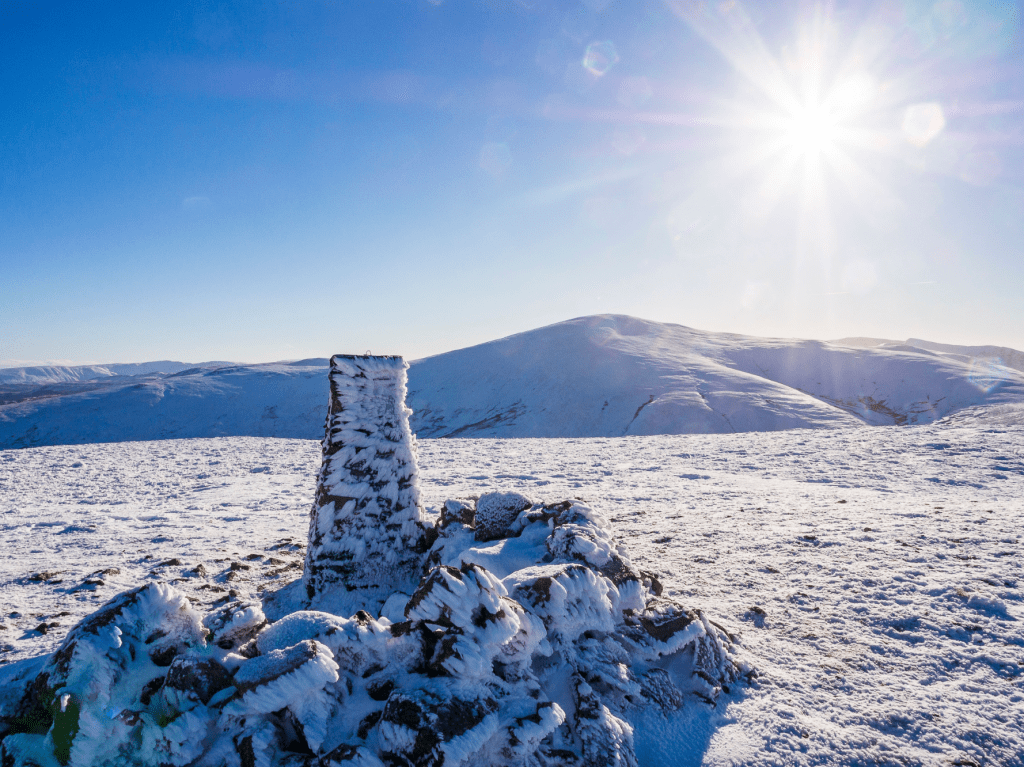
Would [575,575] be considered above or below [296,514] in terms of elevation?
above

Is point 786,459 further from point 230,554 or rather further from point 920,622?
point 230,554

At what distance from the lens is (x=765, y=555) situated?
6.52m

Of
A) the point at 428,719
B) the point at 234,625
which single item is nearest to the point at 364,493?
the point at 234,625

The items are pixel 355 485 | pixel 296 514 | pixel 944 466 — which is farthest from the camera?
pixel 944 466

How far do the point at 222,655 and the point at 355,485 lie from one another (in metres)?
2.70

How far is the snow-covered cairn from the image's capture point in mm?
2553

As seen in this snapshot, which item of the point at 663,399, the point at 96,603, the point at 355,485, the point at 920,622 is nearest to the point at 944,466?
the point at 920,622

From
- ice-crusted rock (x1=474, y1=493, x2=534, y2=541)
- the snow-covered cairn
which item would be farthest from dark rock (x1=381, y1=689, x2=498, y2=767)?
ice-crusted rock (x1=474, y1=493, x2=534, y2=541)

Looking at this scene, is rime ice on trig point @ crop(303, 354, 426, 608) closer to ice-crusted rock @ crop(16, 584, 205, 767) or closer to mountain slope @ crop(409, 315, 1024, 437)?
ice-crusted rock @ crop(16, 584, 205, 767)

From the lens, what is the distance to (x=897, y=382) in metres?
50.7

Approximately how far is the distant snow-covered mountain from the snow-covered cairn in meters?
35.1

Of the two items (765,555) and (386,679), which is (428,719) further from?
(765,555)

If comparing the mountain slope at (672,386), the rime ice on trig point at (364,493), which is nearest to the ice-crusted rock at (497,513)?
the rime ice on trig point at (364,493)

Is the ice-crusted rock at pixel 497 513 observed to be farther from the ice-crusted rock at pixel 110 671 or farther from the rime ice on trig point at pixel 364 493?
the ice-crusted rock at pixel 110 671
